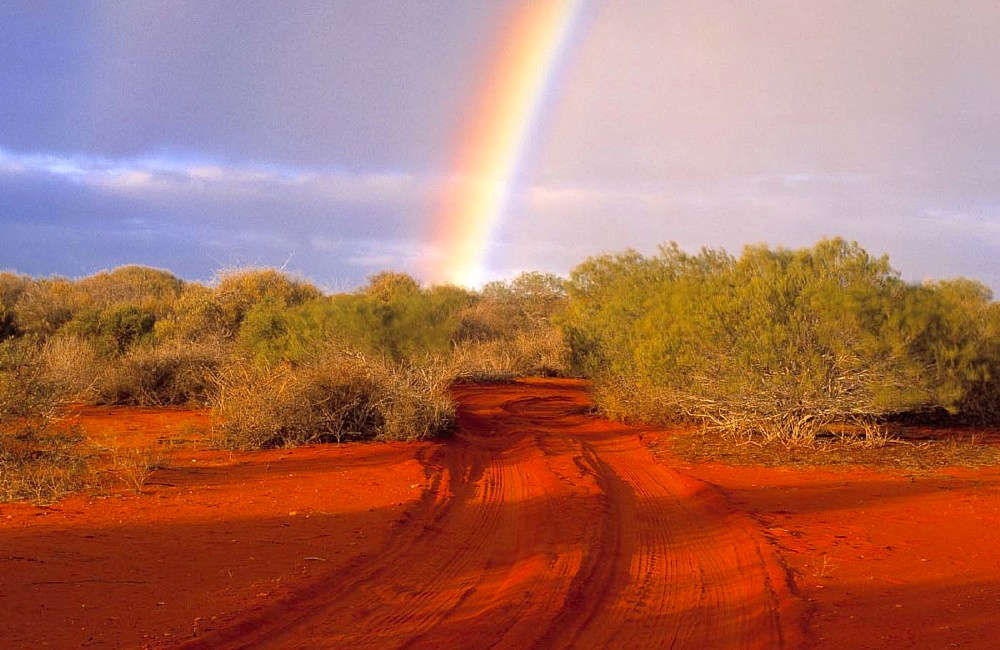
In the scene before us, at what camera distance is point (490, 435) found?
1784cm

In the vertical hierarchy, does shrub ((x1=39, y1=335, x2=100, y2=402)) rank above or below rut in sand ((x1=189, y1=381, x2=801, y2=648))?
above

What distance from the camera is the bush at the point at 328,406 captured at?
1478 cm

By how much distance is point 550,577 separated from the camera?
708 cm

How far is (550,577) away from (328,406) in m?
9.39

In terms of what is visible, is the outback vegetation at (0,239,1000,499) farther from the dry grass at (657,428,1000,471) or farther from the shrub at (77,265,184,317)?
the shrub at (77,265,184,317)

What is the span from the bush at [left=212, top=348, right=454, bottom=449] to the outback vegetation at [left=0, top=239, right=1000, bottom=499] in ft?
0.12

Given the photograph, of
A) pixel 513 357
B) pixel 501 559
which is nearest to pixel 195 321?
pixel 513 357

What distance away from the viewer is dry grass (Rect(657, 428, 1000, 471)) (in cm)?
1440

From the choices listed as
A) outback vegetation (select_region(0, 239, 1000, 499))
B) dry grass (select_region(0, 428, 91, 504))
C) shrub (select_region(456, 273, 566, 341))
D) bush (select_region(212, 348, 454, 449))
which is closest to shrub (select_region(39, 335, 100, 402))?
outback vegetation (select_region(0, 239, 1000, 499))

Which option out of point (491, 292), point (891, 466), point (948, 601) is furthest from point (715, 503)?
point (491, 292)

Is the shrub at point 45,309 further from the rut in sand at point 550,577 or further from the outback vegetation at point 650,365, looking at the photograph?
the rut in sand at point 550,577

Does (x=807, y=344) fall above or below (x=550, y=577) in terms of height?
above

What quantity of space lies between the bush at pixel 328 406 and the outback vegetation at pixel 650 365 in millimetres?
38

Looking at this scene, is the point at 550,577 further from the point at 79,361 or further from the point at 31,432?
the point at 79,361
